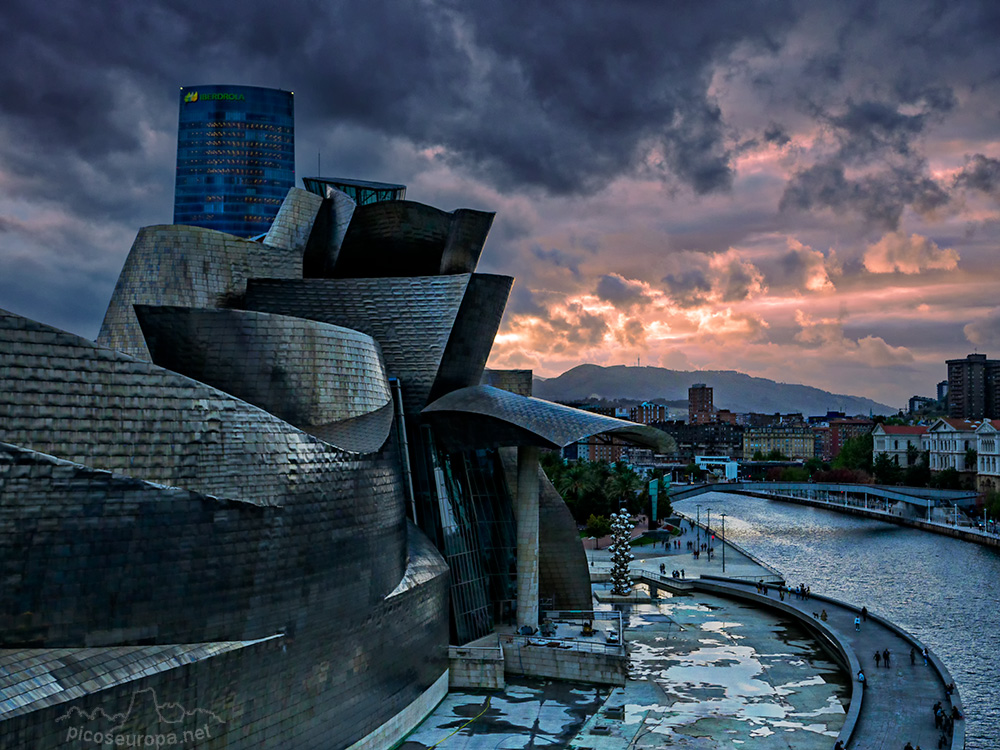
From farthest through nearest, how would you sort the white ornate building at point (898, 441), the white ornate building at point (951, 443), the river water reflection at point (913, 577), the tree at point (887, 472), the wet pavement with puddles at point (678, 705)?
the white ornate building at point (898, 441), the tree at point (887, 472), the white ornate building at point (951, 443), the river water reflection at point (913, 577), the wet pavement with puddles at point (678, 705)

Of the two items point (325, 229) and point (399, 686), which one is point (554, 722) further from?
point (325, 229)

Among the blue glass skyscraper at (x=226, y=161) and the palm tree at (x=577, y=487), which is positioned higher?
the blue glass skyscraper at (x=226, y=161)

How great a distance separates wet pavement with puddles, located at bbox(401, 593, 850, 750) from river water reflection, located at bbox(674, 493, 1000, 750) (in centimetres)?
618

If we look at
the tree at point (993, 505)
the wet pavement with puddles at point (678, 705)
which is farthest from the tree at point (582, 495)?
the wet pavement with puddles at point (678, 705)

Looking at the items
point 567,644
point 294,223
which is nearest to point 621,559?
point 567,644

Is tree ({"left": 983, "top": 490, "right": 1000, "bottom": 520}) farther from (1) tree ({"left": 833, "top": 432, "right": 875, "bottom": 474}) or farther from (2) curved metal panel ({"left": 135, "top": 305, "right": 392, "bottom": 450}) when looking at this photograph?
(2) curved metal panel ({"left": 135, "top": 305, "right": 392, "bottom": 450})

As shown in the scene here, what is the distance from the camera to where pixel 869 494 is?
414 ft

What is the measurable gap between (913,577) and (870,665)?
111ft

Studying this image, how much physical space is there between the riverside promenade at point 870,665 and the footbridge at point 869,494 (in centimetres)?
5664

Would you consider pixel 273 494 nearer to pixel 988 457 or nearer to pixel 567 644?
pixel 567 644

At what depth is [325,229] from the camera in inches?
1657

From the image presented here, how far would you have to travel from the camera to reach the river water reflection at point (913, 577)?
40.2m

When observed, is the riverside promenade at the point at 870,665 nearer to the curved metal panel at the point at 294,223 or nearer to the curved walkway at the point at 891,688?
the curved walkway at the point at 891,688

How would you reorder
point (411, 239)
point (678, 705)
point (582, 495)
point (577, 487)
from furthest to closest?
point (577, 487), point (582, 495), point (411, 239), point (678, 705)
